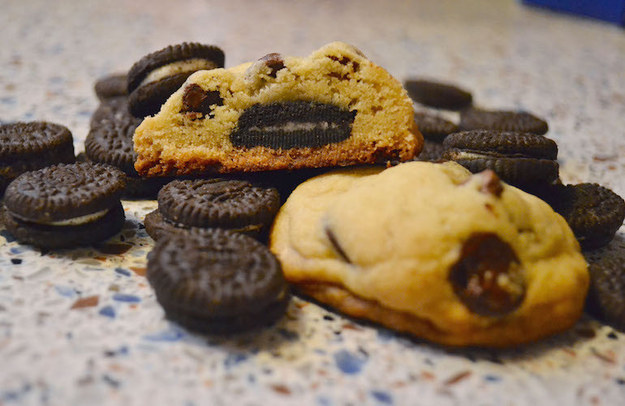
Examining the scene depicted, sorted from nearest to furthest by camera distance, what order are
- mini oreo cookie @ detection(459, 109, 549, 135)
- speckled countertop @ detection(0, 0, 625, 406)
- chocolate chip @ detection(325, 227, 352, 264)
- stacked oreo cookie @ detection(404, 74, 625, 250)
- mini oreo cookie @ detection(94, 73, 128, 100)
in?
speckled countertop @ detection(0, 0, 625, 406) < chocolate chip @ detection(325, 227, 352, 264) < stacked oreo cookie @ detection(404, 74, 625, 250) < mini oreo cookie @ detection(459, 109, 549, 135) < mini oreo cookie @ detection(94, 73, 128, 100)

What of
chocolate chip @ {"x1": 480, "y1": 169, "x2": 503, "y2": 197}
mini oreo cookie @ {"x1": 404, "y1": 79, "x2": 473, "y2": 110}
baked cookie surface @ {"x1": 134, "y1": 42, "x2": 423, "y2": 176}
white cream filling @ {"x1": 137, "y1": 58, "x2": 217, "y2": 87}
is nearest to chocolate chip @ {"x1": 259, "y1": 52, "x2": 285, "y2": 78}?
baked cookie surface @ {"x1": 134, "y1": 42, "x2": 423, "y2": 176}

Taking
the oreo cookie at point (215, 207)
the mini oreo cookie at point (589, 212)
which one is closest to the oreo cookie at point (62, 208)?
→ the oreo cookie at point (215, 207)

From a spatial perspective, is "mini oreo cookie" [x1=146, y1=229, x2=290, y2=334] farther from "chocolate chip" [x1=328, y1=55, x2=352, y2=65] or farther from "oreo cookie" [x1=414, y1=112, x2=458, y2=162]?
"oreo cookie" [x1=414, y1=112, x2=458, y2=162]

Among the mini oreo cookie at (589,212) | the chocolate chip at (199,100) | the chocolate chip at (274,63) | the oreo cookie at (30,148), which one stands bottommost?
the mini oreo cookie at (589,212)

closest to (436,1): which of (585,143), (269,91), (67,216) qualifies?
(585,143)

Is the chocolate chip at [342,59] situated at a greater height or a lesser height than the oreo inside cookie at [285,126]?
greater

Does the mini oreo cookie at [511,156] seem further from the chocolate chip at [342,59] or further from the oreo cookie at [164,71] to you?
the oreo cookie at [164,71]

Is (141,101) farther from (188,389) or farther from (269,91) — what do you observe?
(188,389)

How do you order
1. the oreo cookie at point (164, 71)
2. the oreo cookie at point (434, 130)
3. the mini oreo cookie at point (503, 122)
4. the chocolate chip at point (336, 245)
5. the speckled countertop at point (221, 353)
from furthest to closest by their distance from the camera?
the mini oreo cookie at point (503, 122), the oreo cookie at point (434, 130), the oreo cookie at point (164, 71), the chocolate chip at point (336, 245), the speckled countertop at point (221, 353)
